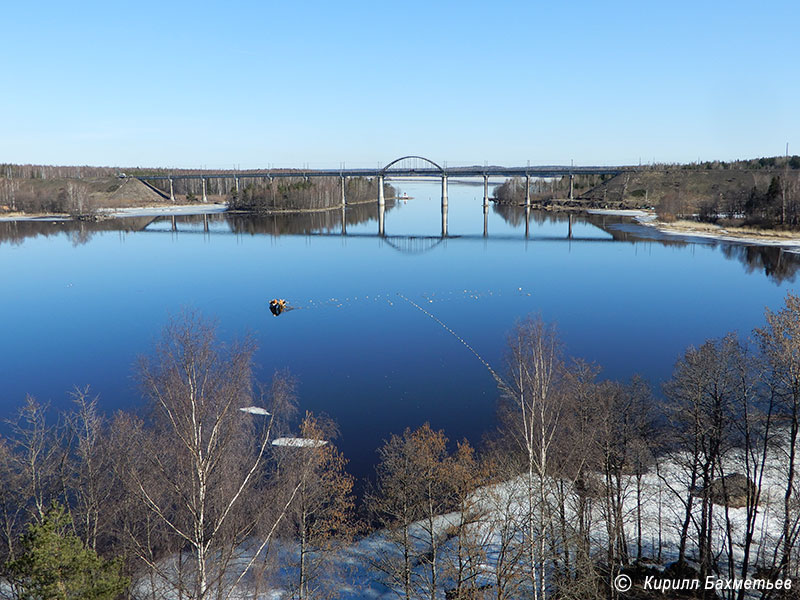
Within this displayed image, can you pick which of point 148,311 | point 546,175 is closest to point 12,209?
point 148,311

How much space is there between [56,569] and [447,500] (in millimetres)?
11049

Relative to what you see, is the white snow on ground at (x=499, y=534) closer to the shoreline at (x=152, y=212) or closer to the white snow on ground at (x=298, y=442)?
the white snow on ground at (x=298, y=442)

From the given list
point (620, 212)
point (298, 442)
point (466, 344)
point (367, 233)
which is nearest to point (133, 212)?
point (367, 233)

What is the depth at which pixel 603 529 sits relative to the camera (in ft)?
60.9

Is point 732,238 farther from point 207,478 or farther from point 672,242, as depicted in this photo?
point 207,478

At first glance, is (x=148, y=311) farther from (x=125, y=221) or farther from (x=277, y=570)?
(x=125, y=221)

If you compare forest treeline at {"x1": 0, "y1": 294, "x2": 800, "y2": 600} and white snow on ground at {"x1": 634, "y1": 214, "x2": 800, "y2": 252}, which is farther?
white snow on ground at {"x1": 634, "y1": 214, "x2": 800, "y2": 252}

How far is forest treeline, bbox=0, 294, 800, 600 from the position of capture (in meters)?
14.6

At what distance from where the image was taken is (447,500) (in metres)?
18.1

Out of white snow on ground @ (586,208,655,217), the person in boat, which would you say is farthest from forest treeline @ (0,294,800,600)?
white snow on ground @ (586,208,655,217)

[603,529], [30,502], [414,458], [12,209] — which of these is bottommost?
[603,529]

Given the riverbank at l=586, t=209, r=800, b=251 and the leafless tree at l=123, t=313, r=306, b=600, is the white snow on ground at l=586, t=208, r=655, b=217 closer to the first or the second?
the riverbank at l=586, t=209, r=800, b=251

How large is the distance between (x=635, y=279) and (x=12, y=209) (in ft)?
387

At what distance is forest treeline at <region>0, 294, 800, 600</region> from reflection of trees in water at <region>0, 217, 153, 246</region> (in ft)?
224
